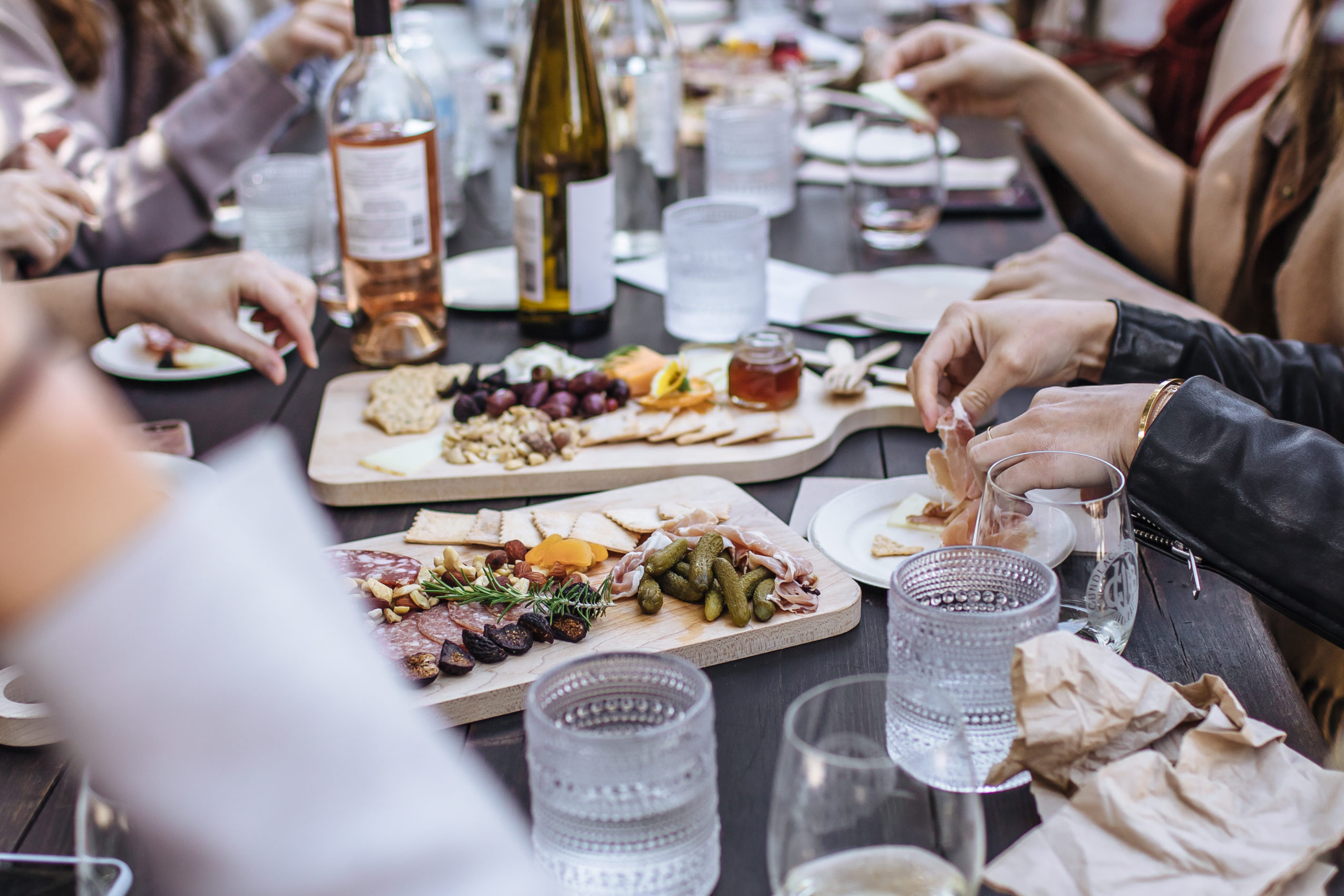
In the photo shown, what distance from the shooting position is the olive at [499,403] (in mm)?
1307

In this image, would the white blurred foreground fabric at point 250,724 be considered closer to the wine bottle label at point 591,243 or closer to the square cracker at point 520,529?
the square cracker at point 520,529

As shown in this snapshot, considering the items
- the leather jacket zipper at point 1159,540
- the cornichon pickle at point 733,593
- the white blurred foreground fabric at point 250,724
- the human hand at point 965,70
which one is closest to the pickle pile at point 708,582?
the cornichon pickle at point 733,593

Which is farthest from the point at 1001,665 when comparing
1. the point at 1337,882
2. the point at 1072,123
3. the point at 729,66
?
the point at 729,66

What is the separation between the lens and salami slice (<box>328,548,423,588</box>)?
3.18ft

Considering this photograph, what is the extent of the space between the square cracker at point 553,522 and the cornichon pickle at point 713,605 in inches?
7.0

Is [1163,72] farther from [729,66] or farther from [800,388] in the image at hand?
[800,388]

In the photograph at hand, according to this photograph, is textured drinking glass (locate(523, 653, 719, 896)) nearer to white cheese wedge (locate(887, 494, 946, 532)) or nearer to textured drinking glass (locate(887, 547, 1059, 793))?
textured drinking glass (locate(887, 547, 1059, 793))

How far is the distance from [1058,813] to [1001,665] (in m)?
0.09

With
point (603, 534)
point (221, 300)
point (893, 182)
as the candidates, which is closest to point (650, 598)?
point (603, 534)

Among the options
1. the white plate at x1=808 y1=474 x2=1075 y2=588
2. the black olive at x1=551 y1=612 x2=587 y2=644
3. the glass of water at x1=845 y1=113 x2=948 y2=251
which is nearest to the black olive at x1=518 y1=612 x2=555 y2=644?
the black olive at x1=551 y1=612 x2=587 y2=644

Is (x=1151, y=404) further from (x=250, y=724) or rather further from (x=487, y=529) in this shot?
(x=250, y=724)

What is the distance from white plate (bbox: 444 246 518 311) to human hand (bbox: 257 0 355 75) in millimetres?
600

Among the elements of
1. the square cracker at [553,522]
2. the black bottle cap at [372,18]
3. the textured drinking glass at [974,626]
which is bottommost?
the square cracker at [553,522]

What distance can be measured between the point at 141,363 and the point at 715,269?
0.77 meters
